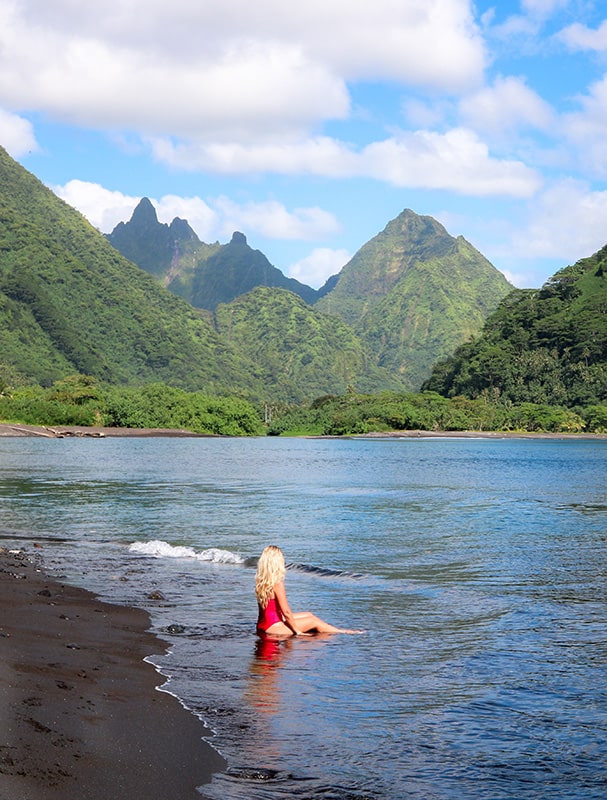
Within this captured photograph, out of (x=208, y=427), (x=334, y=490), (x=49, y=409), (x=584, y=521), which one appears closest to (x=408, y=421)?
(x=208, y=427)

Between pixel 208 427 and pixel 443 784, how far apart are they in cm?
16325

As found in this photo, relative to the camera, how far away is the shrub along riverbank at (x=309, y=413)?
158m

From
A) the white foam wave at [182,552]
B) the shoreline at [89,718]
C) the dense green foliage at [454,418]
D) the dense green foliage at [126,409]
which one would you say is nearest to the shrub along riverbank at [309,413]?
the dense green foliage at [454,418]

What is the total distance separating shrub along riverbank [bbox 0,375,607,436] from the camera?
15762cm

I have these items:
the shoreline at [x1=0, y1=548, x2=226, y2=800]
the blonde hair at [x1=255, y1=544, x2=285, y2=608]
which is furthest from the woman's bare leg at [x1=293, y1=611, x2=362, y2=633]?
the shoreline at [x1=0, y1=548, x2=226, y2=800]

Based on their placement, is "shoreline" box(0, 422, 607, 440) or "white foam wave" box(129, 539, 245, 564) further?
"shoreline" box(0, 422, 607, 440)

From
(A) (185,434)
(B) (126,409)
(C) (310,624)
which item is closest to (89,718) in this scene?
(C) (310,624)

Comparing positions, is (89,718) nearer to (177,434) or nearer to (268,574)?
(268,574)

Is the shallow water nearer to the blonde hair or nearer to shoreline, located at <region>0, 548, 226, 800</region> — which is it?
shoreline, located at <region>0, 548, 226, 800</region>

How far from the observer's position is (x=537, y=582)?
17.1m

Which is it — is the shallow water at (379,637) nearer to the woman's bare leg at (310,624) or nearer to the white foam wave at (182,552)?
the white foam wave at (182,552)

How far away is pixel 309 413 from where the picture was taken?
18812 centimetres

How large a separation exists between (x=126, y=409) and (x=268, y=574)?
150 meters

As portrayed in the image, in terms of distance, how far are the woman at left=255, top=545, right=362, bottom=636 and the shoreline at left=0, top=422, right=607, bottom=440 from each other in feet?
417
